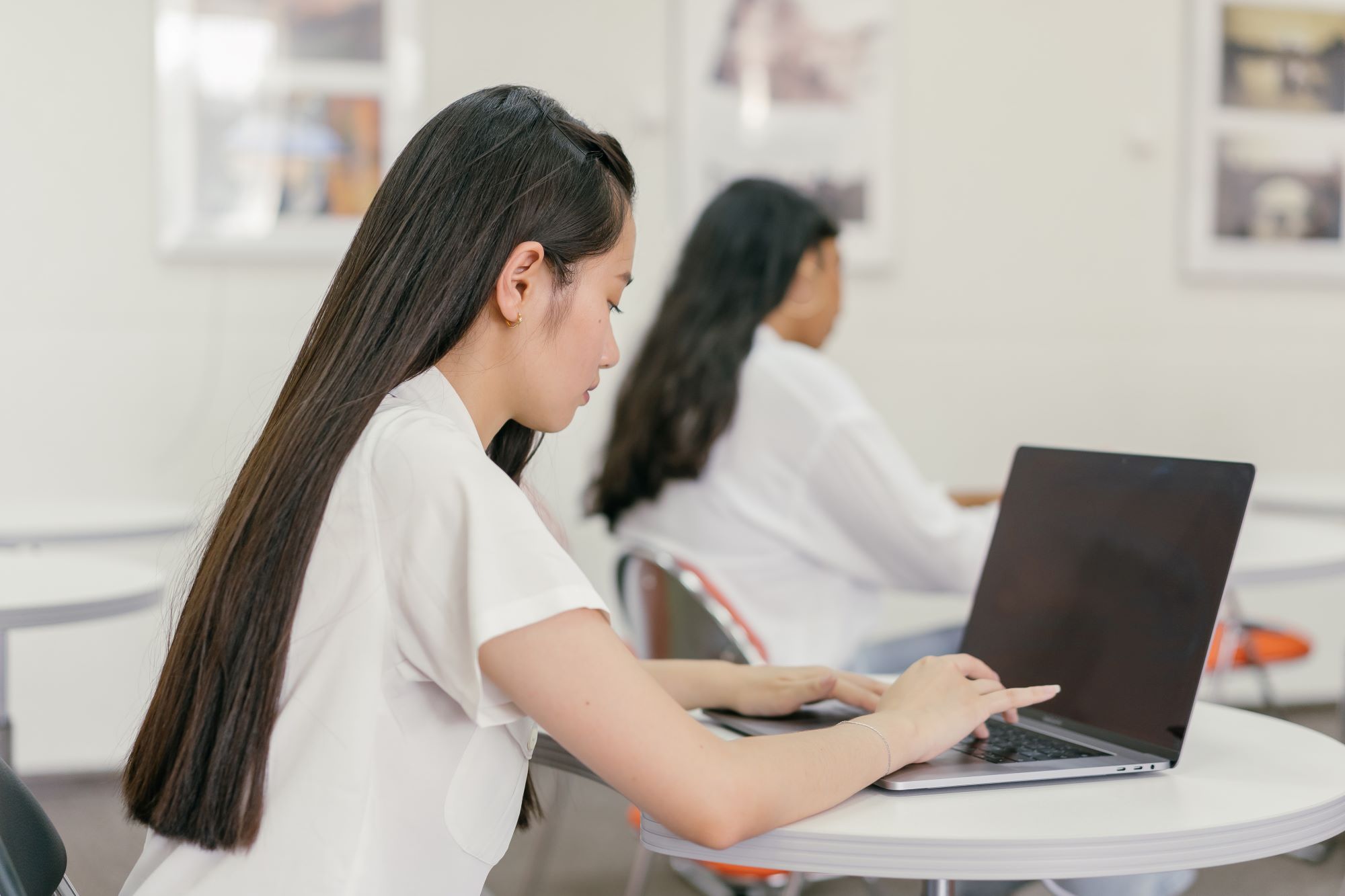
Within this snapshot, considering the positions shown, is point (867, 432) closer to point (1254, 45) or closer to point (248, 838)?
point (248, 838)

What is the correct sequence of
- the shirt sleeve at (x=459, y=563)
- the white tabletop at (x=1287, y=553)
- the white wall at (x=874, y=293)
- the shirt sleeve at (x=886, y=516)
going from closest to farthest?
the shirt sleeve at (x=459, y=563) → the white tabletop at (x=1287, y=553) → the shirt sleeve at (x=886, y=516) → the white wall at (x=874, y=293)

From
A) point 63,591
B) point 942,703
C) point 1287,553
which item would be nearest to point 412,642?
point 942,703

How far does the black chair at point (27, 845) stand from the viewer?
95 centimetres

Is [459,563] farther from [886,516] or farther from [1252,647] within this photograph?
[1252,647]

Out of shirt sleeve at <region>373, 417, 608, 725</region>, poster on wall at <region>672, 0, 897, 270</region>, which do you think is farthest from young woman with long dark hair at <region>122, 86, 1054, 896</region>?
poster on wall at <region>672, 0, 897, 270</region>

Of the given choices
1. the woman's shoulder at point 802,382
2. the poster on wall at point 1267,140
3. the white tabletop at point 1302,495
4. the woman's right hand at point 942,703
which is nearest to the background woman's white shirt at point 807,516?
the woman's shoulder at point 802,382

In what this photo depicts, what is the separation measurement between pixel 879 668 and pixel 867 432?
40 centimetres

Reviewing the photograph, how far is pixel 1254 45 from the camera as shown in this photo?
13.5 ft

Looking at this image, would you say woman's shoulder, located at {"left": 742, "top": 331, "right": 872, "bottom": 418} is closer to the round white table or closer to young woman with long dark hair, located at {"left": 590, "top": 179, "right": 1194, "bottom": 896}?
young woman with long dark hair, located at {"left": 590, "top": 179, "right": 1194, "bottom": 896}

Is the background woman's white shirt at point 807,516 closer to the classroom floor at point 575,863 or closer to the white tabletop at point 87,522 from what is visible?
the classroom floor at point 575,863

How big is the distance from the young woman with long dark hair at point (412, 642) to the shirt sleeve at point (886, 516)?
1.19 metres

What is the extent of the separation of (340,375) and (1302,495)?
2.70 meters

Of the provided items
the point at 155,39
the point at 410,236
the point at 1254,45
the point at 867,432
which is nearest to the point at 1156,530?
the point at 410,236

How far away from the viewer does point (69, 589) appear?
1.83 metres
